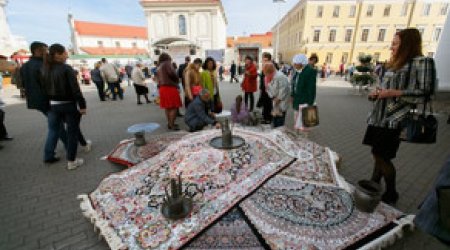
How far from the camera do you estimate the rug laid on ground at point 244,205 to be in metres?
2.04

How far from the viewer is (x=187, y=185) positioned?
2705 mm

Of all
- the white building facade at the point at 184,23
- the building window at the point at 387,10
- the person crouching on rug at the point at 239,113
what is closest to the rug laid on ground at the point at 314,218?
the person crouching on rug at the point at 239,113

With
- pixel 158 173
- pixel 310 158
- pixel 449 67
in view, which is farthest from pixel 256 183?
pixel 449 67

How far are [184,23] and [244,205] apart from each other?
3035 centimetres

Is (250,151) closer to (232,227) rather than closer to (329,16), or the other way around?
(232,227)

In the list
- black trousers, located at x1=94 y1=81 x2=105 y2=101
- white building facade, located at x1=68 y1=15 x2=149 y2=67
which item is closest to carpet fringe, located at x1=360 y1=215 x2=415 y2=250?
black trousers, located at x1=94 y1=81 x2=105 y2=101

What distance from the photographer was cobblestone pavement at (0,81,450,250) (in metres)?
2.26

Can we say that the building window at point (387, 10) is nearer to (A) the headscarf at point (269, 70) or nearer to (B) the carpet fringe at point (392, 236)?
(A) the headscarf at point (269, 70)

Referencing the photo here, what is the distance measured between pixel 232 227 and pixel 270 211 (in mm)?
471

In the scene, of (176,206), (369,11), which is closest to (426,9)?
(369,11)

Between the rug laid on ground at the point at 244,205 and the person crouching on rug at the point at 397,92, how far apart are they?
0.72 meters

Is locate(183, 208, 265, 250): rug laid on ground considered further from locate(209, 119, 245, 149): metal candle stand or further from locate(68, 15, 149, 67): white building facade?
locate(68, 15, 149, 67): white building facade

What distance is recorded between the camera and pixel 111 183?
2967mm

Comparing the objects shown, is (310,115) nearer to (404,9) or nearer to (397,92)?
(397,92)
